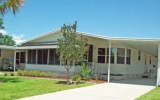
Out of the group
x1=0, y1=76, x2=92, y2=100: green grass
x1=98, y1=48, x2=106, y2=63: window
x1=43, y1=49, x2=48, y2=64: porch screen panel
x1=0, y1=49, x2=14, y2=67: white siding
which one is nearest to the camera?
x1=0, y1=76, x2=92, y2=100: green grass

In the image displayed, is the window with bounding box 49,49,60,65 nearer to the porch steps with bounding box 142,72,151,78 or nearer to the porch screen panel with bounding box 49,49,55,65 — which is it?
the porch screen panel with bounding box 49,49,55,65

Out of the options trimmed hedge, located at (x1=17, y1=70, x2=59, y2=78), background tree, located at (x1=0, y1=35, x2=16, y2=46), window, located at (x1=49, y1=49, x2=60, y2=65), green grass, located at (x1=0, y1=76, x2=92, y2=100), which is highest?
background tree, located at (x1=0, y1=35, x2=16, y2=46)

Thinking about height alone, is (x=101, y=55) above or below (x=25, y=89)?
above

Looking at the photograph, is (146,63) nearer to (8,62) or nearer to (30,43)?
(30,43)

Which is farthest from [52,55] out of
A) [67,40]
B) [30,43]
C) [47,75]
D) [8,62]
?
[8,62]

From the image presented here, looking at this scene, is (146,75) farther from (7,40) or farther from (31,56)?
(7,40)

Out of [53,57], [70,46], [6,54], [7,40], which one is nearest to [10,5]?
[70,46]

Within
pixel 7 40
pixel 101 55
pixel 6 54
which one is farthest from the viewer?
pixel 7 40

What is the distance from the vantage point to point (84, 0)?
1930cm

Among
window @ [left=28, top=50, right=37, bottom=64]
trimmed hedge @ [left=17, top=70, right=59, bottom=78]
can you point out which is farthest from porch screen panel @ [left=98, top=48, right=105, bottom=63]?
window @ [left=28, top=50, right=37, bottom=64]

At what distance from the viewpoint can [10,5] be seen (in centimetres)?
1460

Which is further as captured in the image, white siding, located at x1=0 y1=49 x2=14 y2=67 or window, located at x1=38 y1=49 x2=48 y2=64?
white siding, located at x1=0 y1=49 x2=14 y2=67

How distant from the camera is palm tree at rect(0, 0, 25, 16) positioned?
14.6m

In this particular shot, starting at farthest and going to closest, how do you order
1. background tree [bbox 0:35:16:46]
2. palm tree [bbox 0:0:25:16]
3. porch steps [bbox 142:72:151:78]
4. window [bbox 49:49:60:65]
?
background tree [bbox 0:35:16:46] → porch steps [bbox 142:72:151:78] → window [bbox 49:49:60:65] → palm tree [bbox 0:0:25:16]
